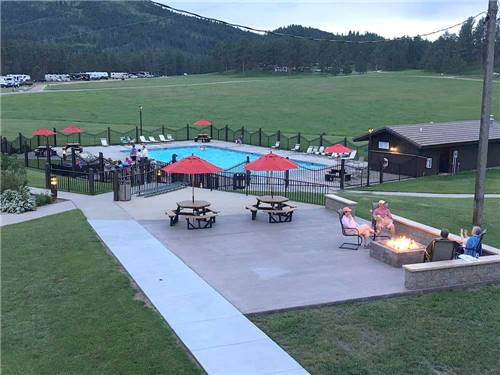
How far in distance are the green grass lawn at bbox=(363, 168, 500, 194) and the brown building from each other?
974 mm

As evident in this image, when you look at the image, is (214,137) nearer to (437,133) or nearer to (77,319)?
(437,133)

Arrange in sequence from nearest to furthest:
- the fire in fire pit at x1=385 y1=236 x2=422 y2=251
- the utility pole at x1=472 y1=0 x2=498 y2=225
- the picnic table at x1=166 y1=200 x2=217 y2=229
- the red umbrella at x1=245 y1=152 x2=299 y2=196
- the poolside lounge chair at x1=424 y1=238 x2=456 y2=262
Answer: the poolside lounge chair at x1=424 y1=238 x2=456 y2=262, the fire in fire pit at x1=385 y1=236 x2=422 y2=251, the utility pole at x1=472 y1=0 x2=498 y2=225, the picnic table at x1=166 y1=200 x2=217 y2=229, the red umbrella at x1=245 y1=152 x2=299 y2=196

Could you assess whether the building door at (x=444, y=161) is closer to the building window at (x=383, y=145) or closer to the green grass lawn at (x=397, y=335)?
the building window at (x=383, y=145)

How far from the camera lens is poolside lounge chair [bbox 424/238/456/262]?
12.4 meters

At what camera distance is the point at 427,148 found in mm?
32031

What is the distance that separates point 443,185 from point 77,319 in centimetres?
2323

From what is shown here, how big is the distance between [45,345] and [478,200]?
13.1 m

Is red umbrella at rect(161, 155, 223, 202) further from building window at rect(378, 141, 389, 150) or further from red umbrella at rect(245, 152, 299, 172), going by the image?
building window at rect(378, 141, 389, 150)

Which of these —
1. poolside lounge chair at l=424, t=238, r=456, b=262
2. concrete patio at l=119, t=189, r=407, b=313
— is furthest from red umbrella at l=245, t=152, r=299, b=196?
poolside lounge chair at l=424, t=238, r=456, b=262

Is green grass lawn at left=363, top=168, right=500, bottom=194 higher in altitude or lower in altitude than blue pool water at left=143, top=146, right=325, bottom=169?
higher

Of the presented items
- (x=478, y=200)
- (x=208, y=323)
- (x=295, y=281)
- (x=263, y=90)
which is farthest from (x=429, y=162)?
(x=263, y=90)

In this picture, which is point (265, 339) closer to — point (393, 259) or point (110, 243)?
point (393, 259)

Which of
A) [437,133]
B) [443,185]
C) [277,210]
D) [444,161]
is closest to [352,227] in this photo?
[277,210]

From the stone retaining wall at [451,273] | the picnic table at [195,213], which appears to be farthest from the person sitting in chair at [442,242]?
the picnic table at [195,213]
